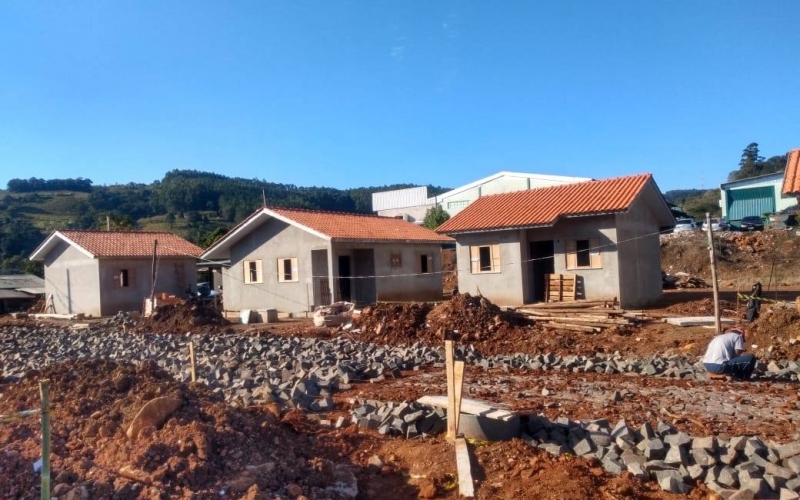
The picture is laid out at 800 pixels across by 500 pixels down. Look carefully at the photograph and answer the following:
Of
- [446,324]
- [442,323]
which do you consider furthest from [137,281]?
[446,324]

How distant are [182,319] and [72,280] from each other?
13.8m

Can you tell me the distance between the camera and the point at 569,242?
22406mm

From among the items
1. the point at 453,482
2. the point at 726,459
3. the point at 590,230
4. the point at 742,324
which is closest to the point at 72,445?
the point at 453,482

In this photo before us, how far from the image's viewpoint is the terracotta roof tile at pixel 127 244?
3163cm

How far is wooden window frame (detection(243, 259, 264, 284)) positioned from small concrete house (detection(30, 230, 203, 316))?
22.5ft

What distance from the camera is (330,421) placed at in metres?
8.45

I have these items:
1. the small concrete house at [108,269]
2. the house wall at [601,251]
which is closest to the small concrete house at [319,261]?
the small concrete house at [108,269]

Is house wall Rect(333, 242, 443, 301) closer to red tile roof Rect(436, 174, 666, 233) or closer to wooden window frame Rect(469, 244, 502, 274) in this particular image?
wooden window frame Rect(469, 244, 502, 274)

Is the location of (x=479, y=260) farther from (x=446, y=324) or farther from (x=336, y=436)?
(x=336, y=436)

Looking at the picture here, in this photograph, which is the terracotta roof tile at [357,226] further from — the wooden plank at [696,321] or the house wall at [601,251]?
the wooden plank at [696,321]

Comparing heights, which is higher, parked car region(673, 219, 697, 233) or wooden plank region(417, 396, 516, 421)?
parked car region(673, 219, 697, 233)

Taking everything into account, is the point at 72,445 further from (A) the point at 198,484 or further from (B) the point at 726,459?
(B) the point at 726,459

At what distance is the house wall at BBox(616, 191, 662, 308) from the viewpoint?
21.6m

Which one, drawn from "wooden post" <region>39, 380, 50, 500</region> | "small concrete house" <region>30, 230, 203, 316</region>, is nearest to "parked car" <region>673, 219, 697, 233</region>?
"small concrete house" <region>30, 230, 203, 316</region>
